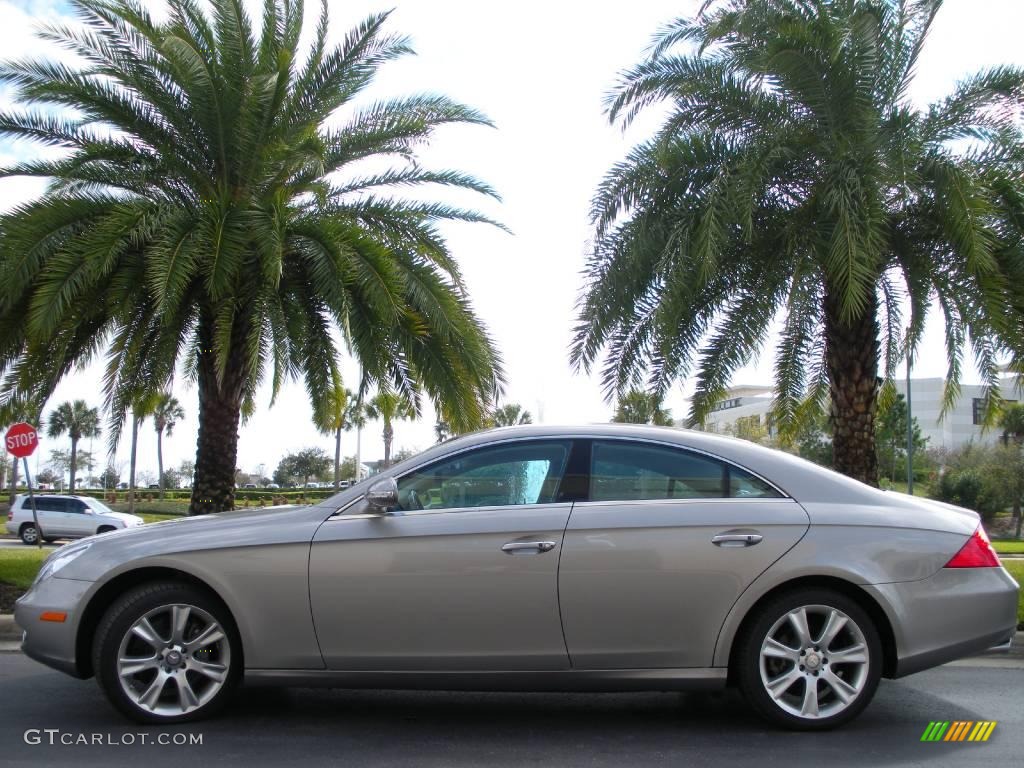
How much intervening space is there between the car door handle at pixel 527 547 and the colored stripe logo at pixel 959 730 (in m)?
2.05

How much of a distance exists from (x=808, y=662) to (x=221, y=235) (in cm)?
776

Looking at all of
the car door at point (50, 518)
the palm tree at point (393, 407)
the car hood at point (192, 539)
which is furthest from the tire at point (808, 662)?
the car door at point (50, 518)

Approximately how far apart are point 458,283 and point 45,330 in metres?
5.03

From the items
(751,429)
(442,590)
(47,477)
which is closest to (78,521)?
(442,590)

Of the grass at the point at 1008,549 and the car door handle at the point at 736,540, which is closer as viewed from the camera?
the car door handle at the point at 736,540

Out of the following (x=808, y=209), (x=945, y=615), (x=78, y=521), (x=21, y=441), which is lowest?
(x=78, y=521)

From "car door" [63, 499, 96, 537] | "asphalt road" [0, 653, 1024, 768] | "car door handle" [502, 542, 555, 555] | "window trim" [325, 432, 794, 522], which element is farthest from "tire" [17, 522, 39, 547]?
"car door handle" [502, 542, 555, 555]

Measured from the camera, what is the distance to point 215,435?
11.8 meters

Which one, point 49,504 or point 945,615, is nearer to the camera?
point 945,615

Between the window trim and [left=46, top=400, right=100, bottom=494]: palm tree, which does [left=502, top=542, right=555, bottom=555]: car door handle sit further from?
[left=46, top=400, right=100, bottom=494]: palm tree

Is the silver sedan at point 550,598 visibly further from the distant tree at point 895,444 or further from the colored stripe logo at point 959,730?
the distant tree at point 895,444

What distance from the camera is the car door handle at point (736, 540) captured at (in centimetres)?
469

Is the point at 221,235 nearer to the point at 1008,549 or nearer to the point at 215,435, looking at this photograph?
the point at 215,435

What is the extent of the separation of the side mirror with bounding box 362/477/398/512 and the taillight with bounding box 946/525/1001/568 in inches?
108
